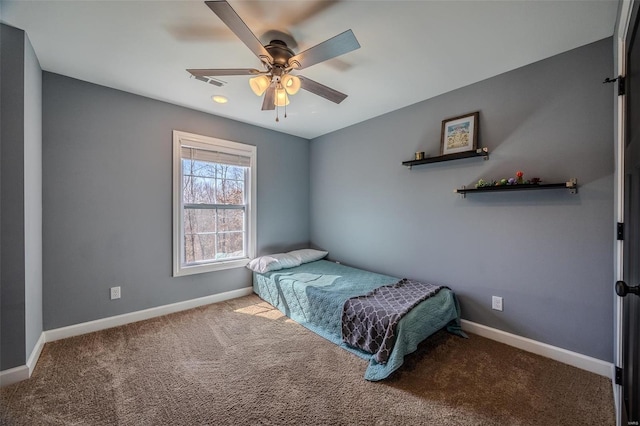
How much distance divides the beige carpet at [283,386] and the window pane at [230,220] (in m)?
1.44

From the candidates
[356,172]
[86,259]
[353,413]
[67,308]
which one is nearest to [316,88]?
[356,172]

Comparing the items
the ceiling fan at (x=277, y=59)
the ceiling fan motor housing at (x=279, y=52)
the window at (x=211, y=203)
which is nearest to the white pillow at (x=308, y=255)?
the window at (x=211, y=203)

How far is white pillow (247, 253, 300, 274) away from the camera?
3.37m

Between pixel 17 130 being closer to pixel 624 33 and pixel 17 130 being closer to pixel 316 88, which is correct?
pixel 316 88

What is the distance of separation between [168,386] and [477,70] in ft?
11.6

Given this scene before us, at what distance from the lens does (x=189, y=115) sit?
3131mm

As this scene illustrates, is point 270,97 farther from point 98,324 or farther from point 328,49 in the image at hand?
point 98,324

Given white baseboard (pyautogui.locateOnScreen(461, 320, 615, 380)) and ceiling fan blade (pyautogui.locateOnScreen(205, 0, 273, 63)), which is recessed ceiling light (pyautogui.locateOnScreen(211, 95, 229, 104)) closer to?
ceiling fan blade (pyautogui.locateOnScreen(205, 0, 273, 63))

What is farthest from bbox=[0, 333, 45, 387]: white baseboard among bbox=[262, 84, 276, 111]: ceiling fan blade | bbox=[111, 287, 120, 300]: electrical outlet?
bbox=[262, 84, 276, 111]: ceiling fan blade

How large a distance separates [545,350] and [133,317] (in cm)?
392

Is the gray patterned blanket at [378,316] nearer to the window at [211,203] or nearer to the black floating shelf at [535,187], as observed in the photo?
the black floating shelf at [535,187]

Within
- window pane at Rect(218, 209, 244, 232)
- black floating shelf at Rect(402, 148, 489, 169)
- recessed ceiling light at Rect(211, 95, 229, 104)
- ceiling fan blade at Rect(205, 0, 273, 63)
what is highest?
recessed ceiling light at Rect(211, 95, 229, 104)

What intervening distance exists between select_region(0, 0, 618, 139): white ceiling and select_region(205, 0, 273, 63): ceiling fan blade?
225mm

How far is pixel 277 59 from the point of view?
182cm
